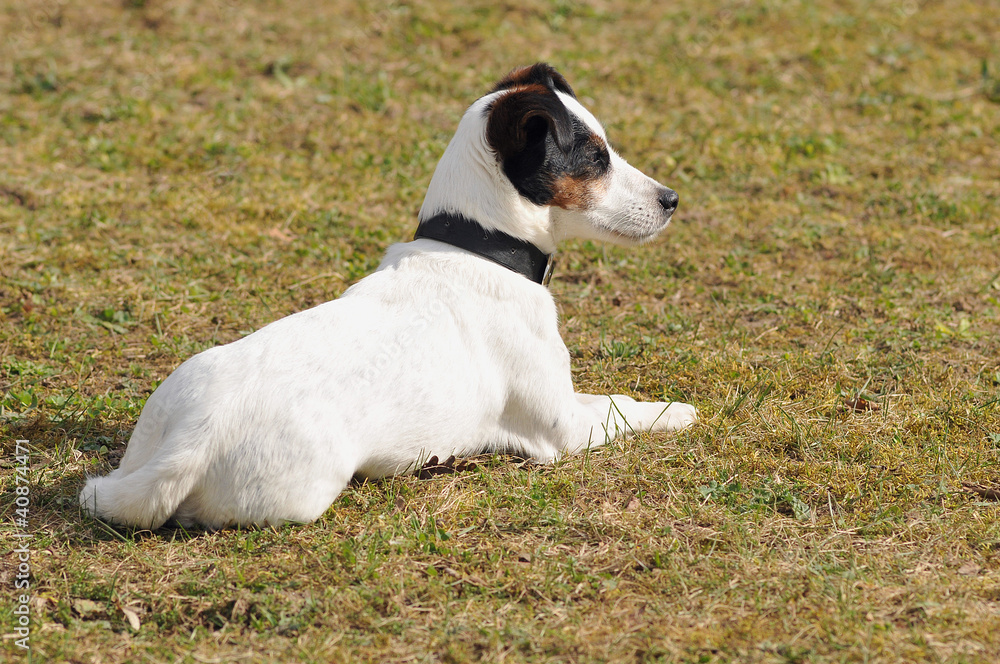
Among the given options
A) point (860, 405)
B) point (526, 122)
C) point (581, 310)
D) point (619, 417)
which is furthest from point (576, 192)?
point (860, 405)

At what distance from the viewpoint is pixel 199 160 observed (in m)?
7.47

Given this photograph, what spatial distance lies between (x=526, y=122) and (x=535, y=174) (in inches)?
9.0

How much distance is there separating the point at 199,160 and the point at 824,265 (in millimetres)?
4783

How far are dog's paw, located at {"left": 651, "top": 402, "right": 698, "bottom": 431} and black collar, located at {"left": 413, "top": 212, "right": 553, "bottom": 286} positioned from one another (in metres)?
0.90

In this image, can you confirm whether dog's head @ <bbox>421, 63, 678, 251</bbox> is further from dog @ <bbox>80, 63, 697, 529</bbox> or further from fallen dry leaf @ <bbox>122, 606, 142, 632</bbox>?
fallen dry leaf @ <bbox>122, 606, 142, 632</bbox>

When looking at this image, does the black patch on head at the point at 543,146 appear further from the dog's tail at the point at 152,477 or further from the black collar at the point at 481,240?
the dog's tail at the point at 152,477

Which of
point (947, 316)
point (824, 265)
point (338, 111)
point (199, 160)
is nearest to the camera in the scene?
point (947, 316)

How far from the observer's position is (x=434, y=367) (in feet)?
11.9

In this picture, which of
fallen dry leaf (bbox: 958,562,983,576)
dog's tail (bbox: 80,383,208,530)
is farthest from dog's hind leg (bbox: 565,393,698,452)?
dog's tail (bbox: 80,383,208,530)

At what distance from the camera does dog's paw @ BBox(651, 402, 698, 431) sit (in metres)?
4.29

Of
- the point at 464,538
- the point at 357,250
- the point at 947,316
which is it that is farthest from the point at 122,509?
Answer: the point at 947,316

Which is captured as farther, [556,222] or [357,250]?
[357,250]

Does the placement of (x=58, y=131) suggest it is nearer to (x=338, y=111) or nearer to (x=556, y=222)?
(x=338, y=111)

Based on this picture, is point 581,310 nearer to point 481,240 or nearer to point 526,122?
point 481,240
